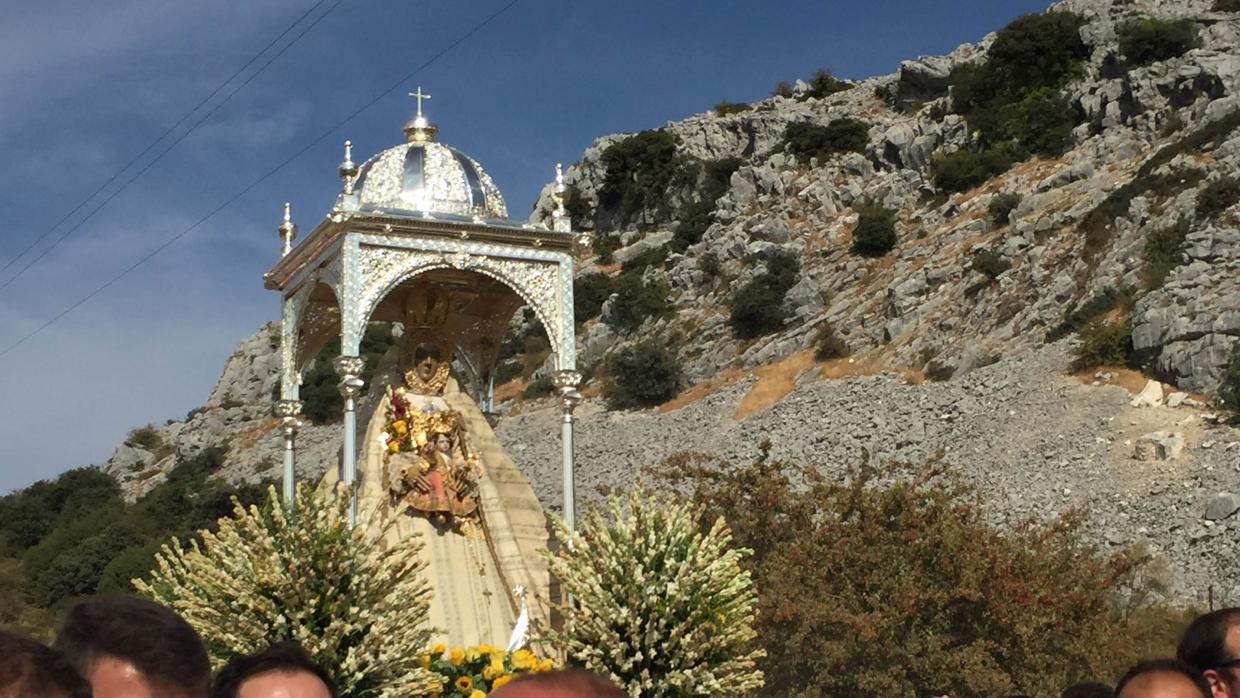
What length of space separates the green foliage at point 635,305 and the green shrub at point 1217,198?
25.5m

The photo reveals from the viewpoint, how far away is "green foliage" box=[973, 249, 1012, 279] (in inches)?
2163

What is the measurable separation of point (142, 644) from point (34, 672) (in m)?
0.91

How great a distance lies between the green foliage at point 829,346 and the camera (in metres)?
57.7

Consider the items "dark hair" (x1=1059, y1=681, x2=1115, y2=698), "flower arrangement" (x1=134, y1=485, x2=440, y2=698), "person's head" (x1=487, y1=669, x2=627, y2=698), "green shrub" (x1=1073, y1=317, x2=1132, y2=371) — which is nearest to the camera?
"person's head" (x1=487, y1=669, x2=627, y2=698)

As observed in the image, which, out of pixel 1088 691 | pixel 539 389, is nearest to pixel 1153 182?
pixel 539 389

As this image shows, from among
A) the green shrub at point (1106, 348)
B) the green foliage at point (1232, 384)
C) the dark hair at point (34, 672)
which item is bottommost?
the dark hair at point (34, 672)

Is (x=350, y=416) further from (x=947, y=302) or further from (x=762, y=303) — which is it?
(x=762, y=303)

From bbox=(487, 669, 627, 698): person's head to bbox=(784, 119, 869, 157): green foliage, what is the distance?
248 ft

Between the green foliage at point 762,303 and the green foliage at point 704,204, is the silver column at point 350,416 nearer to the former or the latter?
the green foliage at point 762,303

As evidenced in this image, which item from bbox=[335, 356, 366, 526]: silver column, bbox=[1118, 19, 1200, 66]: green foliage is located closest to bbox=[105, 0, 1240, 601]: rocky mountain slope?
bbox=[1118, 19, 1200, 66]: green foliage

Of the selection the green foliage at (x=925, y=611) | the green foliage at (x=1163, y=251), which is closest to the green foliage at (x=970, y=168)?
the green foliage at (x=1163, y=251)

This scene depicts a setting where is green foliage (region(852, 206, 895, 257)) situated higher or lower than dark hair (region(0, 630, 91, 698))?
higher

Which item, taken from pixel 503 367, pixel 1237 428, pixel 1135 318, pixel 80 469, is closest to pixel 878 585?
pixel 1237 428

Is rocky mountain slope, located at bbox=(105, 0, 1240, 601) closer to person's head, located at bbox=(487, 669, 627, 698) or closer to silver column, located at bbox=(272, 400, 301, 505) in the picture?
silver column, located at bbox=(272, 400, 301, 505)
